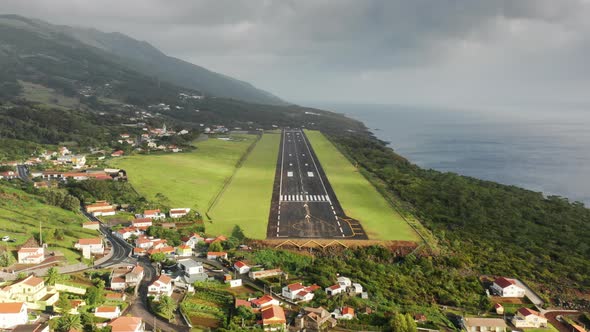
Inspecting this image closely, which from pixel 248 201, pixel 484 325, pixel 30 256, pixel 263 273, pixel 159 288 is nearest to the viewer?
pixel 484 325

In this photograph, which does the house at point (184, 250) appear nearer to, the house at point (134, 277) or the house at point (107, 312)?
the house at point (134, 277)

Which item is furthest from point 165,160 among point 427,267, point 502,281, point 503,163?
point 503,163

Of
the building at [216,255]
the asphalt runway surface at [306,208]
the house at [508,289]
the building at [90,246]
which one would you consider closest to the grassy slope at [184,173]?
the asphalt runway surface at [306,208]

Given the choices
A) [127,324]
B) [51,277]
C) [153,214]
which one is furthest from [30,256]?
[153,214]

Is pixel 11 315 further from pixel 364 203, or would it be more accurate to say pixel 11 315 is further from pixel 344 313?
pixel 364 203

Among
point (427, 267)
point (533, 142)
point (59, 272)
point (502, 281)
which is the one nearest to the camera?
point (59, 272)

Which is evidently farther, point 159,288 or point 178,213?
point 178,213

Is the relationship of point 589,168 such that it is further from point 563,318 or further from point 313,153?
point 563,318
